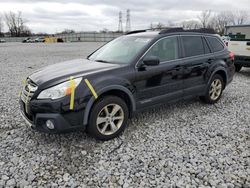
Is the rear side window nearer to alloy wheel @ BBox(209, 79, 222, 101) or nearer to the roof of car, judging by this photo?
the roof of car

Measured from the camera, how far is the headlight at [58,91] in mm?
2879

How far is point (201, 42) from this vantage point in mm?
4656

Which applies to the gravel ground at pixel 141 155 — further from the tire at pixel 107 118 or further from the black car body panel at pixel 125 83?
the black car body panel at pixel 125 83

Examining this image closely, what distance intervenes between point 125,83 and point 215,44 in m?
2.82

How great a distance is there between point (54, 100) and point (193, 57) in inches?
114

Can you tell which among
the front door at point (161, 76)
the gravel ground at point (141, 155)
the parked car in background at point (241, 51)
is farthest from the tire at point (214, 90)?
the parked car in background at point (241, 51)

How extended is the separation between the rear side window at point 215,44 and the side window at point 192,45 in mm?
361

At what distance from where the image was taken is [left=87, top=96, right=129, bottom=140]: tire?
3119mm

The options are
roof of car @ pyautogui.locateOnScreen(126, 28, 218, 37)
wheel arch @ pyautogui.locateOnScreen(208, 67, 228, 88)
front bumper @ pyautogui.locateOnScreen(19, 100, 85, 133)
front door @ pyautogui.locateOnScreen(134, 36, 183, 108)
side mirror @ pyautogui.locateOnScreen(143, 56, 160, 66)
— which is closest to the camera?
front bumper @ pyautogui.locateOnScreen(19, 100, 85, 133)

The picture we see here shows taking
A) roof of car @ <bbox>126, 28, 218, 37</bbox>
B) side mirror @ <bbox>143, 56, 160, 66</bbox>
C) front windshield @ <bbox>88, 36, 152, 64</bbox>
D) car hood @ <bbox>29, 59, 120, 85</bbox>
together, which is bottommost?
car hood @ <bbox>29, 59, 120, 85</bbox>

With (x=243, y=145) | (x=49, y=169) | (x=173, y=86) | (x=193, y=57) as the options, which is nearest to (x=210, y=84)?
(x=193, y=57)

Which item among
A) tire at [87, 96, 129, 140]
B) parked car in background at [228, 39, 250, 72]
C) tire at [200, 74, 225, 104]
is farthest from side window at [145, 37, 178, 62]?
parked car in background at [228, 39, 250, 72]

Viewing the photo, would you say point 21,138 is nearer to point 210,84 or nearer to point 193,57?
point 193,57

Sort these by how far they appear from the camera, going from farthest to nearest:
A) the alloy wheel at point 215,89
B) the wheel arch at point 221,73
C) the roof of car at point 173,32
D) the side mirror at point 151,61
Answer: the alloy wheel at point 215,89 < the wheel arch at point 221,73 < the roof of car at point 173,32 < the side mirror at point 151,61
